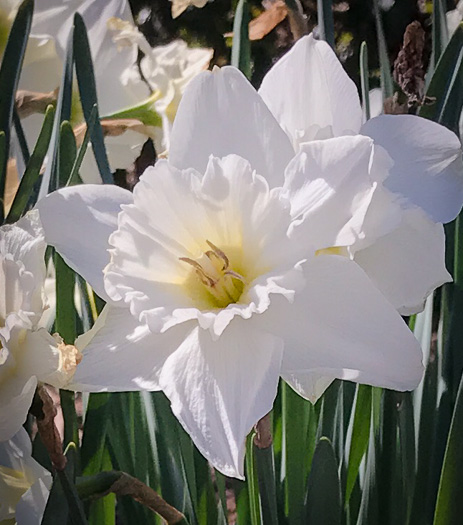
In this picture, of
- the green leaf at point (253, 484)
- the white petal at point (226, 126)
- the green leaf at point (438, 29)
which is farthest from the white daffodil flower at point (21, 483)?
the green leaf at point (438, 29)

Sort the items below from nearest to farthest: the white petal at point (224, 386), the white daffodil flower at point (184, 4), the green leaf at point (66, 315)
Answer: the white petal at point (224, 386) → the green leaf at point (66, 315) → the white daffodil flower at point (184, 4)

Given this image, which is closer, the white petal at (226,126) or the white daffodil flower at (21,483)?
the white petal at (226,126)

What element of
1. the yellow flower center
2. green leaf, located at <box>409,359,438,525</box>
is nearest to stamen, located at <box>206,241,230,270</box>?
the yellow flower center

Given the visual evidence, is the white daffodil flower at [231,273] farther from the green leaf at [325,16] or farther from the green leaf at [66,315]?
the green leaf at [325,16]

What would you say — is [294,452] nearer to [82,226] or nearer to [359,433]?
[359,433]

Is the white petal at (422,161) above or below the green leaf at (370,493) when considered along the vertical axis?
above

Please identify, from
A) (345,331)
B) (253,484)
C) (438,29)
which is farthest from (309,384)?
(438,29)
